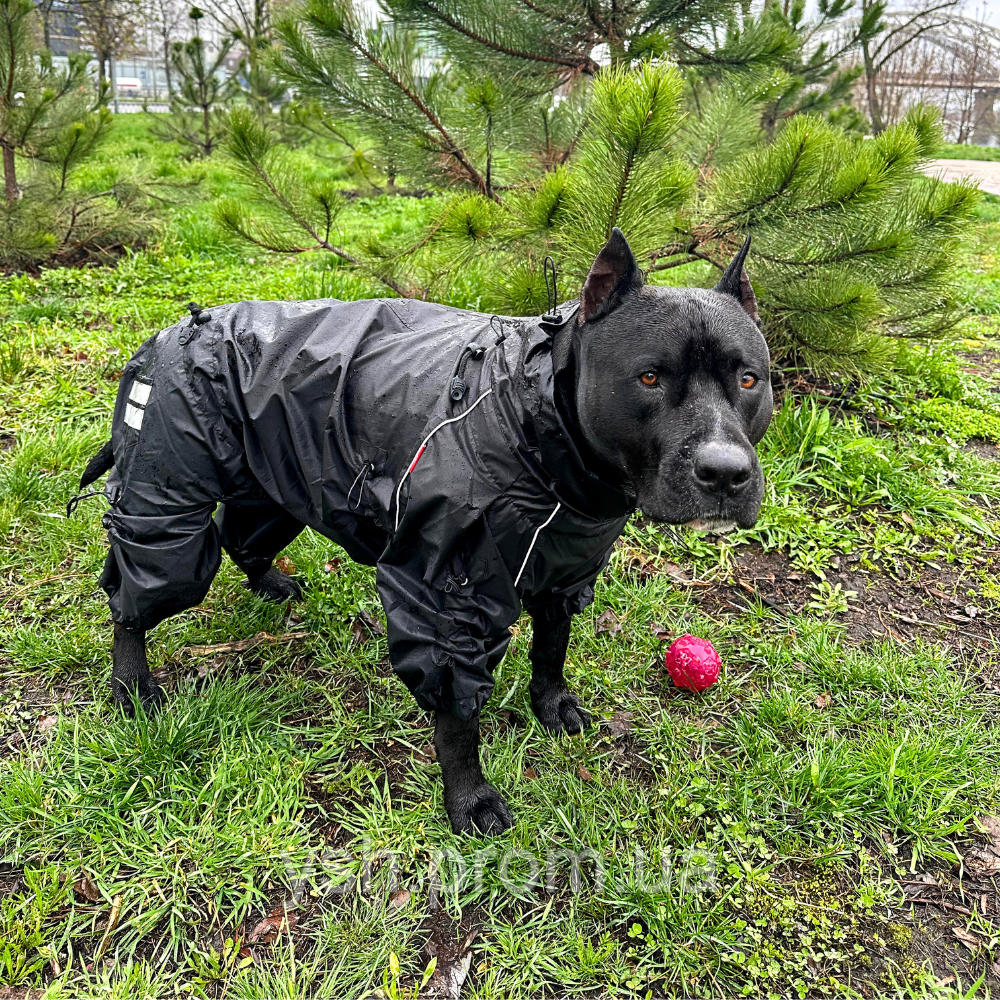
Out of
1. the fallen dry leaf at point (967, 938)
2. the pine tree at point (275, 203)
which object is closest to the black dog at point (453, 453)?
the fallen dry leaf at point (967, 938)

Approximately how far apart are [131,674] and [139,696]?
0.28 feet

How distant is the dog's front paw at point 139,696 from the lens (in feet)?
8.29

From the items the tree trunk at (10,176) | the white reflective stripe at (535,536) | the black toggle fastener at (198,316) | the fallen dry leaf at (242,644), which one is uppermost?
the tree trunk at (10,176)

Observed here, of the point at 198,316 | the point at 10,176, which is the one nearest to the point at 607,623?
the point at 198,316

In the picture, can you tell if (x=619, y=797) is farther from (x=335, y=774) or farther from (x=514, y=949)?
(x=335, y=774)

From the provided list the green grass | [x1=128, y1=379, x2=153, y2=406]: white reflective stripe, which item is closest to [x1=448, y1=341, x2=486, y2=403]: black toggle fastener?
[x1=128, y1=379, x2=153, y2=406]: white reflective stripe

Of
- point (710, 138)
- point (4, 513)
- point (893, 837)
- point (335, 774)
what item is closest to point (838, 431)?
point (710, 138)

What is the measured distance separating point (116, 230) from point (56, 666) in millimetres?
4975

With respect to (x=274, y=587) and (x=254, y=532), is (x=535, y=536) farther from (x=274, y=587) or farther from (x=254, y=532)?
(x=274, y=587)

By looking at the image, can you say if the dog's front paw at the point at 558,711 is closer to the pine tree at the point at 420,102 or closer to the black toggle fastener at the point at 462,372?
the black toggle fastener at the point at 462,372

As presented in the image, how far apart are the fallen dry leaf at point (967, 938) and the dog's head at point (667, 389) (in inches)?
51.7

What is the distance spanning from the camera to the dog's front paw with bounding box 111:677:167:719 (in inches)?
99.5

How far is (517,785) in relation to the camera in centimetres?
238

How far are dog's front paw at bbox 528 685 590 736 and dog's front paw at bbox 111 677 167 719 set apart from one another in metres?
1.32
